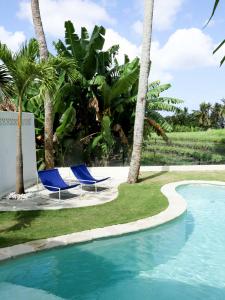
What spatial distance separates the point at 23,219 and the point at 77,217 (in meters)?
1.33

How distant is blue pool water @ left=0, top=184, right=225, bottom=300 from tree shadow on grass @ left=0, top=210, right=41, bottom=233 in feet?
4.82

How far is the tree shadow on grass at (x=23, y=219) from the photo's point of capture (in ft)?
27.5

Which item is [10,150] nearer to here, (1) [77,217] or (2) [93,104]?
(1) [77,217]

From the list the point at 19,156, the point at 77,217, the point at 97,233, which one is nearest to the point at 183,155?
the point at 19,156

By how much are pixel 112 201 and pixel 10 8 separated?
274 inches

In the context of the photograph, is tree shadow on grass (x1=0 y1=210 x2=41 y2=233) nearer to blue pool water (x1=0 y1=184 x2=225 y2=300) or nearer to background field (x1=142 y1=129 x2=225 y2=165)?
blue pool water (x1=0 y1=184 x2=225 y2=300)

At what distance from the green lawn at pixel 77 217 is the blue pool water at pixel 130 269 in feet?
2.54

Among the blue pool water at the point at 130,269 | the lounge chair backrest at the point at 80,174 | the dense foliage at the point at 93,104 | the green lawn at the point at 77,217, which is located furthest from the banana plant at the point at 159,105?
the blue pool water at the point at 130,269

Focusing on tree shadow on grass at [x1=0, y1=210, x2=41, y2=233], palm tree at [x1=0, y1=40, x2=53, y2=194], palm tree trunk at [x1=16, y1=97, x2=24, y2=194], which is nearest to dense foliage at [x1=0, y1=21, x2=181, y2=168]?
palm tree trunk at [x1=16, y1=97, x2=24, y2=194]

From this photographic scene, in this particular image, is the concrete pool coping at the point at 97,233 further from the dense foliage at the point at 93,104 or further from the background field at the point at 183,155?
the background field at the point at 183,155

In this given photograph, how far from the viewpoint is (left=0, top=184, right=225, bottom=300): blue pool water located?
6.00 metres

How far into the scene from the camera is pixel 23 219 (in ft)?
29.9

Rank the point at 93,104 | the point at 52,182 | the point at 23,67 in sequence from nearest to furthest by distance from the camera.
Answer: the point at 23,67 → the point at 52,182 → the point at 93,104

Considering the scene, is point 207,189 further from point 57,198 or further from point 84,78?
point 84,78
